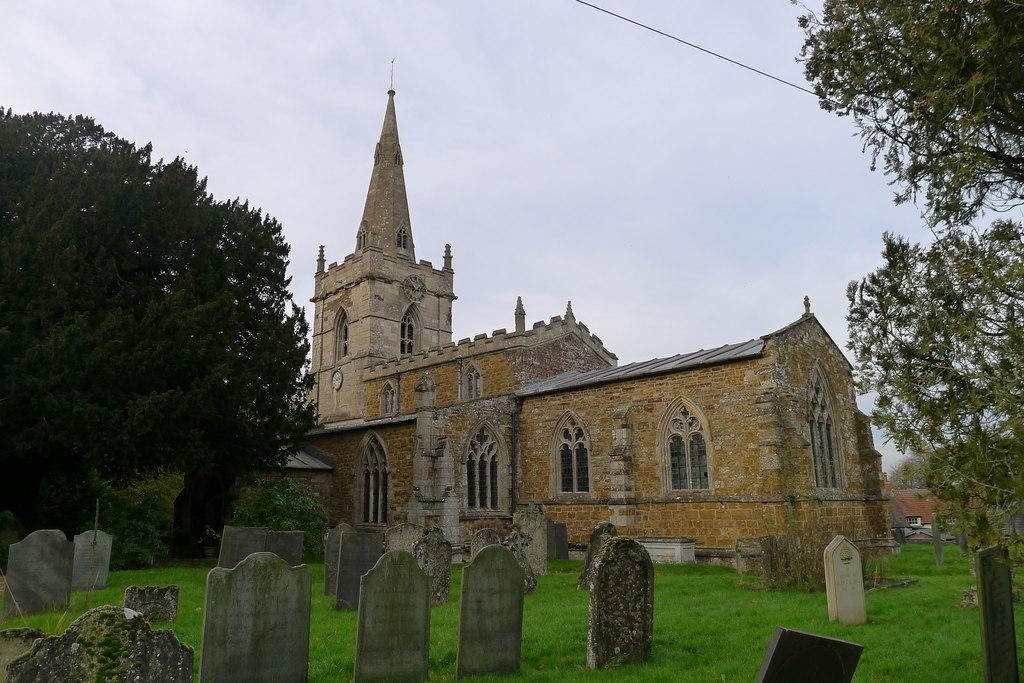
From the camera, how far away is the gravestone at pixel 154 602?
8789mm

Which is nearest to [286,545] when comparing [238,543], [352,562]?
[238,543]

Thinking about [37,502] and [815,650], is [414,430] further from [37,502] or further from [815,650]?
[815,650]

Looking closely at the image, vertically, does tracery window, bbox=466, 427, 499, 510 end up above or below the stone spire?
below

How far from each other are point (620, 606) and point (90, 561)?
31.0ft

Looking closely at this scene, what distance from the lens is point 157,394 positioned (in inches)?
589

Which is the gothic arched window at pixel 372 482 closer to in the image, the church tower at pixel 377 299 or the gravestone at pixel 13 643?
the church tower at pixel 377 299

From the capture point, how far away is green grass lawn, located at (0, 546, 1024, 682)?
21.5 feet

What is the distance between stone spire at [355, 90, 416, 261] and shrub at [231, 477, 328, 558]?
76.8ft

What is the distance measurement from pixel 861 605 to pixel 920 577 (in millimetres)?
5827

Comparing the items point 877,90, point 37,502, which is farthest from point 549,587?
point 37,502

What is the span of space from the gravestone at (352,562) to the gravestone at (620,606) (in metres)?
4.24

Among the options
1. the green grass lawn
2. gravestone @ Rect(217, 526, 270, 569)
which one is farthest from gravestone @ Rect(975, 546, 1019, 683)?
gravestone @ Rect(217, 526, 270, 569)

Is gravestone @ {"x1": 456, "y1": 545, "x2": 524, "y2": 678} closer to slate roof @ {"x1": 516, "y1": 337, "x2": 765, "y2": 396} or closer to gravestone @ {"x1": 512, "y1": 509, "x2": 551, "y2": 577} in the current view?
gravestone @ {"x1": 512, "y1": 509, "x2": 551, "y2": 577}

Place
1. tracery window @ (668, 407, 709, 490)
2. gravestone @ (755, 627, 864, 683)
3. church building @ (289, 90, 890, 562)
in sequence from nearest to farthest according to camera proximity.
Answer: gravestone @ (755, 627, 864, 683)
church building @ (289, 90, 890, 562)
tracery window @ (668, 407, 709, 490)
